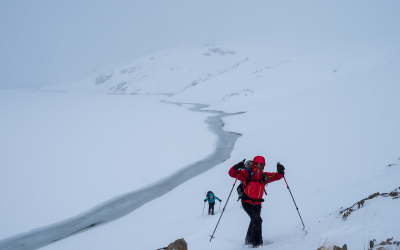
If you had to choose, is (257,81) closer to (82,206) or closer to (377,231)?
(82,206)

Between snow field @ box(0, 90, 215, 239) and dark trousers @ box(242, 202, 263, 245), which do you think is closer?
dark trousers @ box(242, 202, 263, 245)

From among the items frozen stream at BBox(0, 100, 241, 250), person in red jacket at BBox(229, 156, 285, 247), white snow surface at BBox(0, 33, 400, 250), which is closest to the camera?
person in red jacket at BBox(229, 156, 285, 247)

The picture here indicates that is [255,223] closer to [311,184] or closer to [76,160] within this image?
[311,184]

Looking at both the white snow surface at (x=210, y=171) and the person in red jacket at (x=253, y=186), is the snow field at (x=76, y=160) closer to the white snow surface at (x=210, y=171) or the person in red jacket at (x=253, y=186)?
the white snow surface at (x=210, y=171)

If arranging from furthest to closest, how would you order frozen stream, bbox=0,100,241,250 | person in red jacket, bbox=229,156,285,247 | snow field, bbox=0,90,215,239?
snow field, bbox=0,90,215,239 < frozen stream, bbox=0,100,241,250 < person in red jacket, bbox=229,156,285,247

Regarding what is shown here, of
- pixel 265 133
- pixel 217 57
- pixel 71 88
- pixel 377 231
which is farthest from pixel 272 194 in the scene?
pixel 71 88

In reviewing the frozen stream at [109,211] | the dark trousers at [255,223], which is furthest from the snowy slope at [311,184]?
the frozen stream at [109,211]

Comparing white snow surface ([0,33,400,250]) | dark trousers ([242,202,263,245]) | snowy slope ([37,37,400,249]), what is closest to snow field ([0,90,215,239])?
white snow surface ([0,33,400,250])

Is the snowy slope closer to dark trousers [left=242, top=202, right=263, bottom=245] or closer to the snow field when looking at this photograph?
dark trousers [left=242, top=202, right=263, bottom=245]

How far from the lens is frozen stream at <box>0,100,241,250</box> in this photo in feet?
35.4

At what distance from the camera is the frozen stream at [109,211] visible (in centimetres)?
1078

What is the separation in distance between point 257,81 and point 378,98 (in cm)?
3834

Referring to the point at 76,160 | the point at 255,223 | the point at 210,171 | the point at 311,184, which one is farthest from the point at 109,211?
the point at 255,223

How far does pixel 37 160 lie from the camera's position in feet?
58.1
